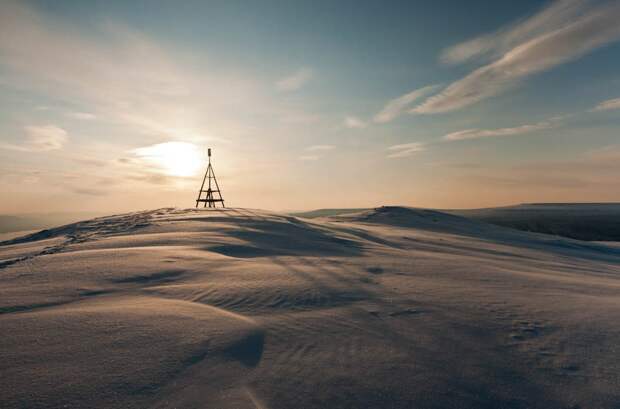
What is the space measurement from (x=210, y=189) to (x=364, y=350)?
16.8 metres

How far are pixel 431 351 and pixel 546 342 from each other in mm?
999

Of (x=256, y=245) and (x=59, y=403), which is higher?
(x=256, y=245)

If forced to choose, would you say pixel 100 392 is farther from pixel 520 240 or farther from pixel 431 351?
pixel 520 240

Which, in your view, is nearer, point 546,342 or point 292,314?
point 546,342

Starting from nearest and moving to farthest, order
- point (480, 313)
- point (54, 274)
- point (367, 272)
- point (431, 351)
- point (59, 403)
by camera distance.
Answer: point (59, 403) < point (431, 351) < point (480, 313) < point (54, 274) < point (367, 272)

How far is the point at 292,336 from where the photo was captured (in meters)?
2.42

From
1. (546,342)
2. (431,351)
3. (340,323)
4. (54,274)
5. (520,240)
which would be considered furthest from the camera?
(520,240)

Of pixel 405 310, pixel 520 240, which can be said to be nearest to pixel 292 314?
pixel 405 310

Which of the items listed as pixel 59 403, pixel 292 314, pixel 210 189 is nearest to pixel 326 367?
pixel 292 314

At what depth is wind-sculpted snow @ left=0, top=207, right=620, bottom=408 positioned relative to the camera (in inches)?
70.1

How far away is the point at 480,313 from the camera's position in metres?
2.96

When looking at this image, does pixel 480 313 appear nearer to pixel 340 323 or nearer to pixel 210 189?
pixel 340 323

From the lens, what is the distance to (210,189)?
701 inches

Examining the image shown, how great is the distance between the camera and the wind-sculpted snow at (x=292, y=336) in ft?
5.84
